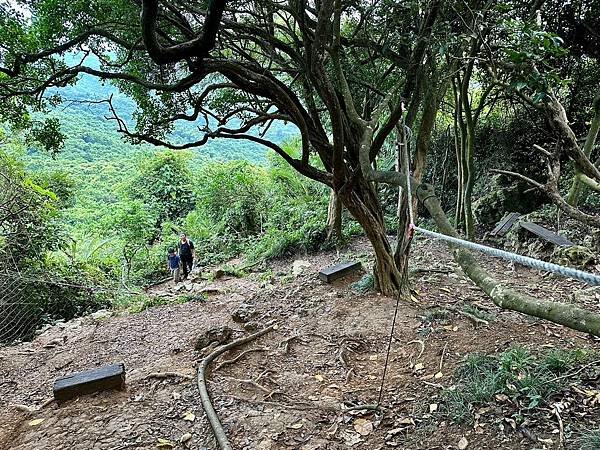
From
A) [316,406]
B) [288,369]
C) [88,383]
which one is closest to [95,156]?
[88,383]

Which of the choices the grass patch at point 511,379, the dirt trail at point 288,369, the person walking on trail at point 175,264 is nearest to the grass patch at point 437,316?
the dirt trail at point 288,369

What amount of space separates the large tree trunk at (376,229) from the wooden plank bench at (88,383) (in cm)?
294

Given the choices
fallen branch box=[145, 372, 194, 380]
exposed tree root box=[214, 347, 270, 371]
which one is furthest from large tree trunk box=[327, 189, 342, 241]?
fallen branch box=[145, 372, 194, 380]

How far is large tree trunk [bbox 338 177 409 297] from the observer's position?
491 cm

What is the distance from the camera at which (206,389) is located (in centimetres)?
332

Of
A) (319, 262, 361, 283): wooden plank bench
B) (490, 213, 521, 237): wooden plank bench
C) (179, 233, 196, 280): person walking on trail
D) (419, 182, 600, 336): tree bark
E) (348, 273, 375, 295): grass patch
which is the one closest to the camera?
(419, 182, 600, 336): tree bark

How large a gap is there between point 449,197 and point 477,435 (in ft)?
27.0

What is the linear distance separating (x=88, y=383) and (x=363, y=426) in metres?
2.17

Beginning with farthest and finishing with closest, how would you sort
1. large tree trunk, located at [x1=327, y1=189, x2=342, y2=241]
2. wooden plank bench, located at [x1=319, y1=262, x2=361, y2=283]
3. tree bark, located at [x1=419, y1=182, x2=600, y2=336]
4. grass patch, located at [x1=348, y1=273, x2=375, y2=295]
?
large tree trunk, located at [x1=327, y1=189, x2=342, y2=241] → wooden plank bench, located at [x1=319, y1=262, x2=361, y2=283] → grass patch, located at [x1=348, y1=273, x2=375, y2=295] → tree bark, located at [x1=419, y1=182, x2=600, y2=336]

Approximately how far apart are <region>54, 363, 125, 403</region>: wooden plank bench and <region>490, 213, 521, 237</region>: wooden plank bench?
258 inches

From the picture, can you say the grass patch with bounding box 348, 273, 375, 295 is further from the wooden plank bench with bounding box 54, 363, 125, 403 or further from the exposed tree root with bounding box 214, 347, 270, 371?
the wooden plank bench with bounding box 54, 363, 125, 403

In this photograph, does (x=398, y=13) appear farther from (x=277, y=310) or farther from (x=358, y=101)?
(x=277, y=310)

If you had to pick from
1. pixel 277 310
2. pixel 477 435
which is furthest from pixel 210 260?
pixel 477 435

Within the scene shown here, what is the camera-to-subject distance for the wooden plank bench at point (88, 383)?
3.27 meters
